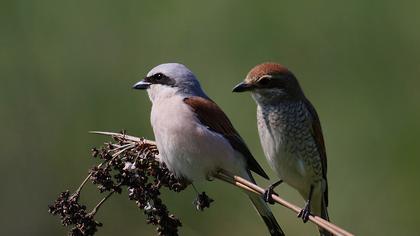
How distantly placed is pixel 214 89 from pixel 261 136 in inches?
85.2

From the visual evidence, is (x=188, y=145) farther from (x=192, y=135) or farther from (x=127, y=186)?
(x=127, y=186)

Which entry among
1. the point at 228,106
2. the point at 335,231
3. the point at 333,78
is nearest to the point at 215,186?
the point at 228,106

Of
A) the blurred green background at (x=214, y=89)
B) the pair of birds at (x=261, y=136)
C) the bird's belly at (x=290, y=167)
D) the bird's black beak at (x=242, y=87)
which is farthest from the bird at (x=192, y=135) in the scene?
the blurred green background at (x=214, y=89)

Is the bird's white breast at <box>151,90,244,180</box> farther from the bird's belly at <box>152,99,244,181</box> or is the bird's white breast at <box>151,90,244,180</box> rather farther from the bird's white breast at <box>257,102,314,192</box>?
the bird's white breast at <box>257,102,314,192</box>

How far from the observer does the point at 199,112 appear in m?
4.30

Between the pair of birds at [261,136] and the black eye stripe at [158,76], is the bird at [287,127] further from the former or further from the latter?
the black eye stripe at [158,76]

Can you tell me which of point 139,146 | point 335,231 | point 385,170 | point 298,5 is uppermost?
point 298,5

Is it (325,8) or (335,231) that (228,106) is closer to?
(325,8)

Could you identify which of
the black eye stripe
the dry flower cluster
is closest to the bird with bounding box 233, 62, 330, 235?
the black eye stripe

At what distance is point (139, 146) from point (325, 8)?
356 centimetres

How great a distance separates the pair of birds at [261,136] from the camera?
411cm

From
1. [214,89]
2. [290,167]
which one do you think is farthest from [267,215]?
[214,89]

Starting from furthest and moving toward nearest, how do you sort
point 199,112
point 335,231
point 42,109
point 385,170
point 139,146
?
point 42,109
point 385,170
point 199,112
point 139,146
point 335,231

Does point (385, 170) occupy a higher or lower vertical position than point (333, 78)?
lower
